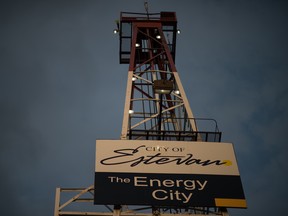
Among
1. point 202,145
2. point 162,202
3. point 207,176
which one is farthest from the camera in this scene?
point 202,145

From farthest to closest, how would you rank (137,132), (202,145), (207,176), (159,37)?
1. (159,37)
2. (137,132)
3. (202,145)
4. (207,176)

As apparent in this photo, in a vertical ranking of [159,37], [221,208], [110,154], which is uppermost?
[159,37]

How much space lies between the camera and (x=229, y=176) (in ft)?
54.9

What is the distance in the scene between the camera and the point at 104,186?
52.0ft

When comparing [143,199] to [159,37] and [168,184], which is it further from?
[159,37]

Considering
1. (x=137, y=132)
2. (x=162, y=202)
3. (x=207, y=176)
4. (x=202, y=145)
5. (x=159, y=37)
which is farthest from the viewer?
(x=159, y=37)

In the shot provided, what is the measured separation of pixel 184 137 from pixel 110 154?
4.17 meters

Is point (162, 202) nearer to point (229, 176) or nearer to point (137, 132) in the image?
point (229, 176)

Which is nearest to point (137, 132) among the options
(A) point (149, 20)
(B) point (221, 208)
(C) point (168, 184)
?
(C) point (168, 184)

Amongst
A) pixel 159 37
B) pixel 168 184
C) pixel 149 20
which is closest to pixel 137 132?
pixel 168 184

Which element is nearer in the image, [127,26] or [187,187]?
[187,187]

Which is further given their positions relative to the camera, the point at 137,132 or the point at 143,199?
the point at 137,132

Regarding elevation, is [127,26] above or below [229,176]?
above

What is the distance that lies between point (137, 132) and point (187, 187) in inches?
172
